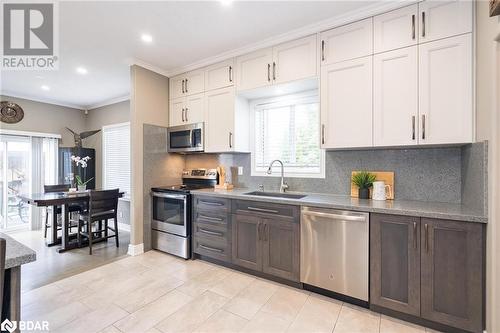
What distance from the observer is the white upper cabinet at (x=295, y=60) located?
2553mm

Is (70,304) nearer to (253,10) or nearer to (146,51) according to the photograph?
(146,51)

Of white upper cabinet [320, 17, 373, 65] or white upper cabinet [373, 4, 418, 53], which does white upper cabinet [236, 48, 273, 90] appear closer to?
white upper cabinet [320, 17, 373, 65]

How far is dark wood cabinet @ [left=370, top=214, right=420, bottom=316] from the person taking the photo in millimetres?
1837

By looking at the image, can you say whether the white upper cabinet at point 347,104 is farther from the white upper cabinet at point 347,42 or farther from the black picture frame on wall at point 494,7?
the black picture frame on wall at point 494,7

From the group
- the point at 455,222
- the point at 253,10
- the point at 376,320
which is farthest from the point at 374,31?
the point at 376,320

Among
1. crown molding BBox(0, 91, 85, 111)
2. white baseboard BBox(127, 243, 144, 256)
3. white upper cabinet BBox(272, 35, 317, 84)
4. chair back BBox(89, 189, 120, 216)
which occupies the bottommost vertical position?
white baseboard BBox(127, 243, 144, 256)

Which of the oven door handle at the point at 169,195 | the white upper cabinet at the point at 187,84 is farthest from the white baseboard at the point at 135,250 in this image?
the white upper cabinet at the point at 187,84

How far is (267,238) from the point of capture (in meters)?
2.53

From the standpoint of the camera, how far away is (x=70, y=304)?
2.15m

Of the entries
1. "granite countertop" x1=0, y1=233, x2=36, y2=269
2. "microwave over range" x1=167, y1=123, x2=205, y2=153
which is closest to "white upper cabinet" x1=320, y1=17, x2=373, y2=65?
"microwave over range" x1=167, y1=123, x2=205, y2=153

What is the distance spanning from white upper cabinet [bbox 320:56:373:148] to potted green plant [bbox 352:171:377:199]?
15.7 inches

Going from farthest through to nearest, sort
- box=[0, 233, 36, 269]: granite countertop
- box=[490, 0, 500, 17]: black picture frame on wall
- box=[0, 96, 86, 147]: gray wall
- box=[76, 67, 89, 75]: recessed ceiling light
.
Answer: box=[0, 96, 86, 147]: gray wall < box=[76, 67, 89, 75]: recessed ceiling light < box=[490, 0, 500, 17]: black picture frame on wall < box=[0, 233, 36, 269]: granite countertop

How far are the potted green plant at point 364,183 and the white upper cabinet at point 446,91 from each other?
60 cm

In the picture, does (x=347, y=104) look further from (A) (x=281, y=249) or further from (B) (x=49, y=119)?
(B) (x=49, y=119)
